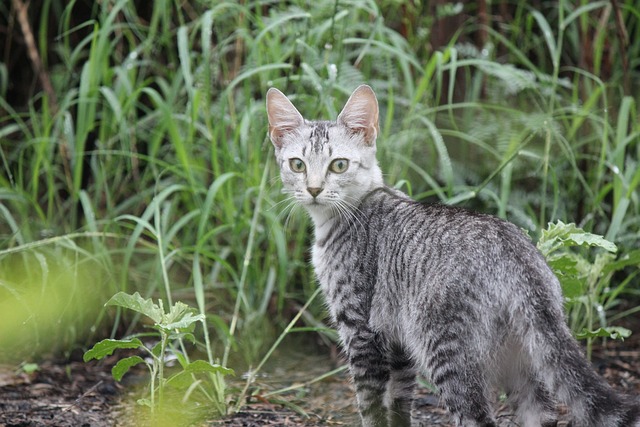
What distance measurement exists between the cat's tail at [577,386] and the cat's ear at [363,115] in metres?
1.23

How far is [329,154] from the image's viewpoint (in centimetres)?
335

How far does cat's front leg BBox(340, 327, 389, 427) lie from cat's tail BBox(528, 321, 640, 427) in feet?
2.37

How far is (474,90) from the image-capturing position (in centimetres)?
496

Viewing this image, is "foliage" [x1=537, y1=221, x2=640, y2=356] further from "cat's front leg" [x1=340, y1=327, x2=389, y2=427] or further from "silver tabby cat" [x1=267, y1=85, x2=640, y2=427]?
"cat's front leg" [x1=340, y1=327, x2=389, y2=427]

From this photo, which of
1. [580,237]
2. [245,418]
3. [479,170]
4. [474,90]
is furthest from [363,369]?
[474,90]

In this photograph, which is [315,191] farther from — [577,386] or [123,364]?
[577,386]

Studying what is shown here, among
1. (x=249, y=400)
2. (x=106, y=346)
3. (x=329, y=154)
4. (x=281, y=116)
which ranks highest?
(x=281, y=116)

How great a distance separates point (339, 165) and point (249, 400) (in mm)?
1069

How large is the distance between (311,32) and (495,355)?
6.71 feet

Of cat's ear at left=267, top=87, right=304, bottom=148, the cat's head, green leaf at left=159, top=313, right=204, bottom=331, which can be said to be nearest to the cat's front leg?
the cat's head

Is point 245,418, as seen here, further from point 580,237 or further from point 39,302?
point 580,237

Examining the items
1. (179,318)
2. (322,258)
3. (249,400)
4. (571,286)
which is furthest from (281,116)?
(571,286)

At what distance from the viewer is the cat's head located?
3318 mm

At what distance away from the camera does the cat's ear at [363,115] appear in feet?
11.2
